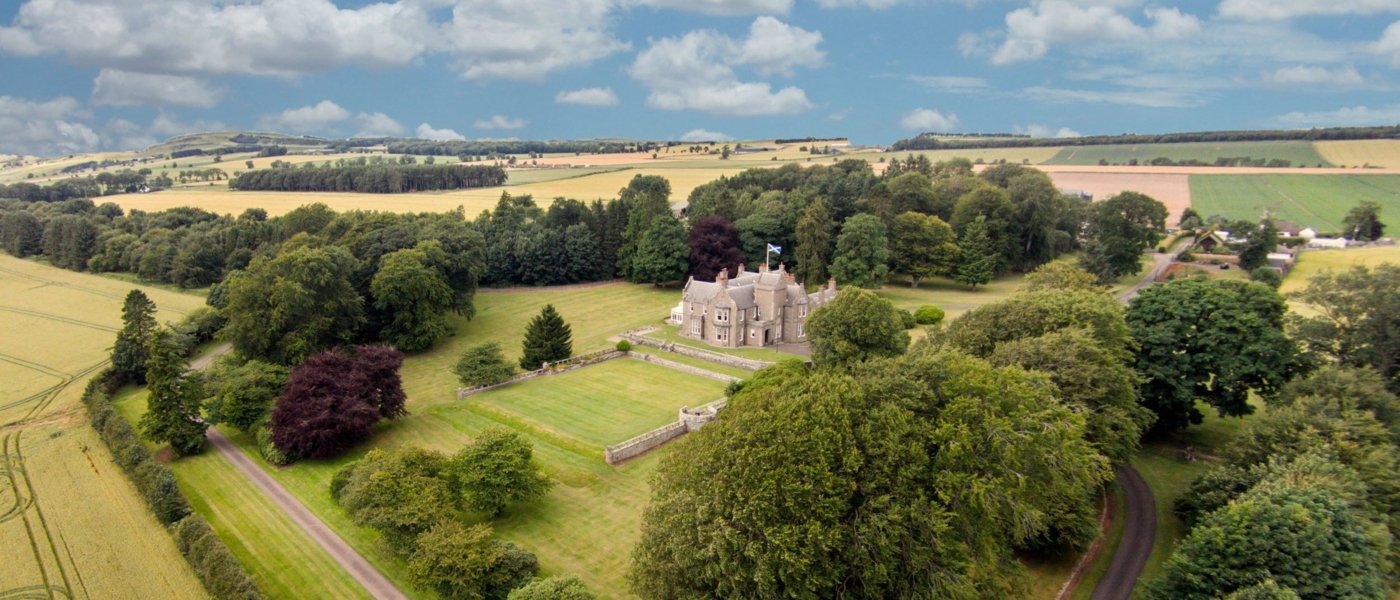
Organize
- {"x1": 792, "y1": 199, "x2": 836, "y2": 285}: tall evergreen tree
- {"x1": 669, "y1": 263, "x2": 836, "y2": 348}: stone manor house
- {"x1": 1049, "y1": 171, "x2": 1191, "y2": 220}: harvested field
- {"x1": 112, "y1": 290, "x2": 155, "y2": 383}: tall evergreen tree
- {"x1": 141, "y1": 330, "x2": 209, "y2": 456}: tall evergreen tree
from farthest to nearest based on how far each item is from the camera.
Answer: {"x1": 1049, "y1": 171, "x2": 1191, "y2": 220}: harvested field, {"x1": 792, "y1": 199, "x2": 836, "y2": 285}: tall evergreen tree, {"x1": 669, "y1": 263, "x2": 836, "y2": 348}: stone manor house, {"x1": 112, "y1": 290, "x2": 155, "y2": 383}: tall evergreen tree, {"x1": 141, "y1": 330, "x2": 209, "y2": 456}: tall evergreen tree

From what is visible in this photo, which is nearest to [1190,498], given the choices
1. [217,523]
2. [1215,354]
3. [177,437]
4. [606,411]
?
[1215,354]

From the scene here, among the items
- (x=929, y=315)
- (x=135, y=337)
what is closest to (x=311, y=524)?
(x=135, y=337)

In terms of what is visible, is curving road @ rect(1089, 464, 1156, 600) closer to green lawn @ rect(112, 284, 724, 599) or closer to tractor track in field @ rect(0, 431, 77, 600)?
green lawn @ rect(112, 284, 724, 599)

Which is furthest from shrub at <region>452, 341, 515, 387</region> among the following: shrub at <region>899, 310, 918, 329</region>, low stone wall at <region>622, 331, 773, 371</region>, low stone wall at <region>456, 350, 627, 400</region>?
shrub at <region>899, 310, 918, 329</region>

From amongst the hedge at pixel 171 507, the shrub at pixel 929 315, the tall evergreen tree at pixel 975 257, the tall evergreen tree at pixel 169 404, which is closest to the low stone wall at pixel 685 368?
the shrub at pixel 929 315

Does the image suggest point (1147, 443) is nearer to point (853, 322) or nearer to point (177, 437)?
point (853, 322)

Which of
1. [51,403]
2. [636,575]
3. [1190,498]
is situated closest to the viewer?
[636,575]
